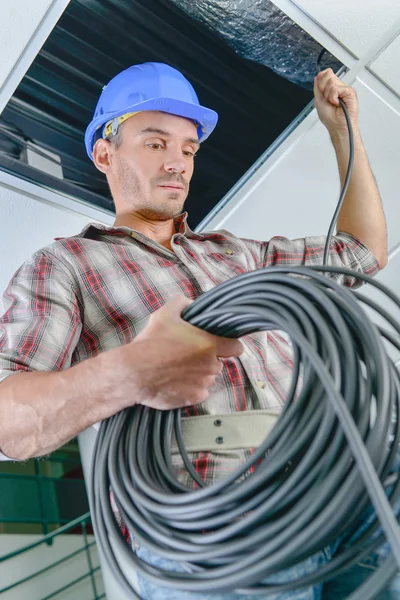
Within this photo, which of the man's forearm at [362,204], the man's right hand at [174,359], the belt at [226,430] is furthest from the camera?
the man's forearm at [362,204]

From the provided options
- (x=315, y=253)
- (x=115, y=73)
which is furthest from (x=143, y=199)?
(x=315, y=253)

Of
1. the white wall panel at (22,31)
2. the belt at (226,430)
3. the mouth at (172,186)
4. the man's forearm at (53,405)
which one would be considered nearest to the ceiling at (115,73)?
the white wall panel at (22,31)

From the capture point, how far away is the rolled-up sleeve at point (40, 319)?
1141 mm

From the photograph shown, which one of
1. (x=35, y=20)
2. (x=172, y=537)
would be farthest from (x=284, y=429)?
(x=35, y=20)

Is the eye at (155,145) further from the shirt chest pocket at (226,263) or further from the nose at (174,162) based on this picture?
the shirt chest pocket at (226,263)

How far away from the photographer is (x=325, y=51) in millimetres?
1657

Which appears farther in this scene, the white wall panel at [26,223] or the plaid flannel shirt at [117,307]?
the white wall panel at [26,223]

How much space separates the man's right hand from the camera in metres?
0.91

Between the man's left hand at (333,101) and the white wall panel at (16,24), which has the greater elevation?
the man's left hand at (333,101)

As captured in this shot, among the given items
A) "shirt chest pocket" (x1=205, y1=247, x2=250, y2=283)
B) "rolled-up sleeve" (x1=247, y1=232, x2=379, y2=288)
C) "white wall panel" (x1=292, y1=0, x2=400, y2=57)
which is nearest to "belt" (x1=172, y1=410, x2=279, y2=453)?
"shirt chest pocket" (x1=205, y1=247, x2=250, y2=283)

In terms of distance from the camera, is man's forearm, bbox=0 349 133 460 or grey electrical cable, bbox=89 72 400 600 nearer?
grey electrical cable, bbox=89 72 400 600

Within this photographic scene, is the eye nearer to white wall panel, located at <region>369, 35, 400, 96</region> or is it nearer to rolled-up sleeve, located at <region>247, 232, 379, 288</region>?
rolled-up sleeve, located at <region>247, 232, 379, 288</region>

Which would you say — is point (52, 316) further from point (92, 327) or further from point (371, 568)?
point (371, 568)

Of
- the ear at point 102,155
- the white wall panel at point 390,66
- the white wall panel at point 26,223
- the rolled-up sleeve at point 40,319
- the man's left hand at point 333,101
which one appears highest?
the white wall panel at point 390,66
